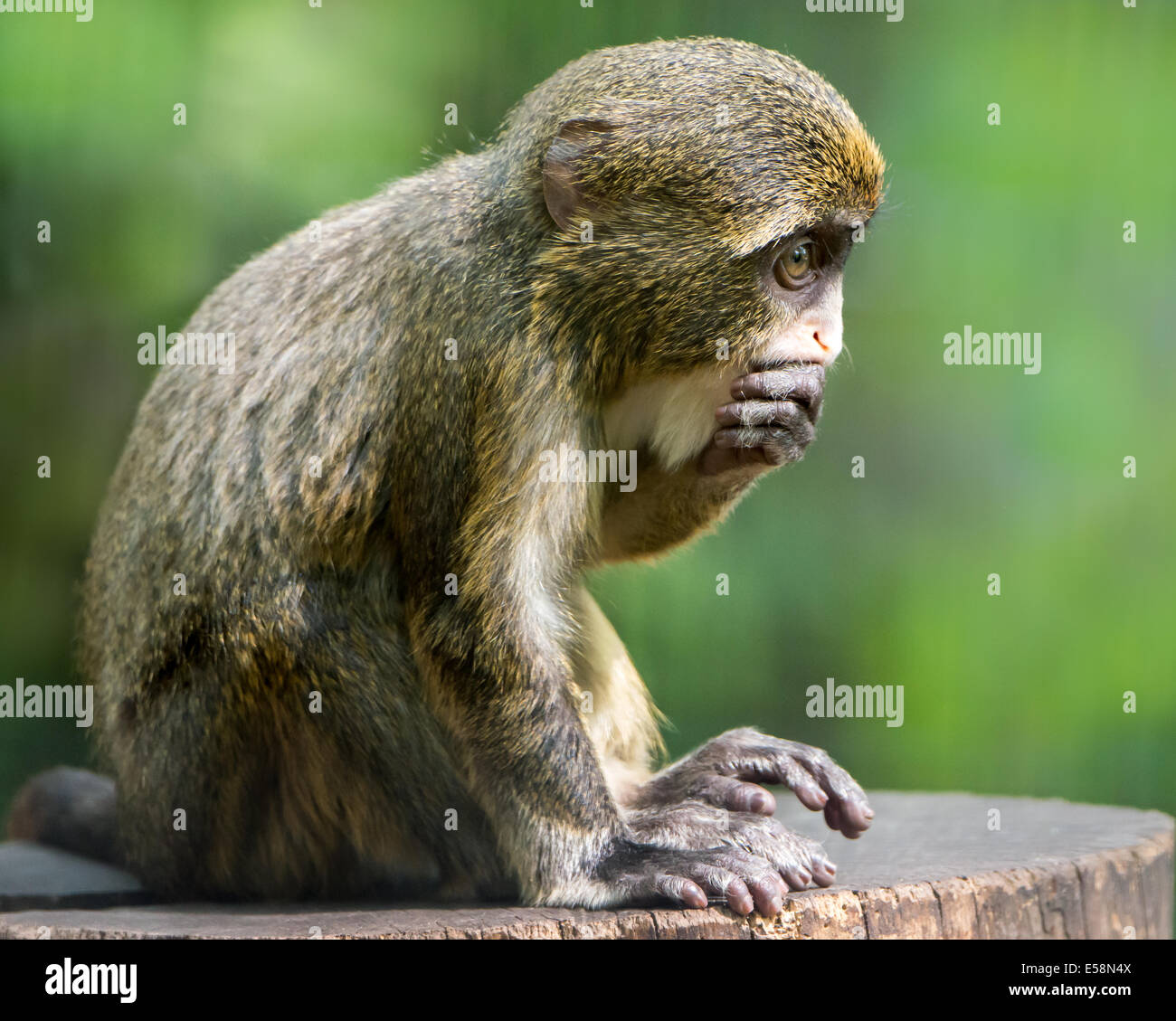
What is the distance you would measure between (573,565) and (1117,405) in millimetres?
5074

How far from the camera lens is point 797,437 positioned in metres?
4.36

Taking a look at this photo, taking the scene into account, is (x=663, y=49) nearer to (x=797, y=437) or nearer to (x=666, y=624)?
(x=797, y=437)

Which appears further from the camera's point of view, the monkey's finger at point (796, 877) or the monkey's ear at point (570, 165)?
the monkey's ear at point (570, 165)

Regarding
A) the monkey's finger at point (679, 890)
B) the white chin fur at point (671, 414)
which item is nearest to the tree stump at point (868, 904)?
the monkey's finger at point (679, 890)

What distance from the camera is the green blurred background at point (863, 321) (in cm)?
754

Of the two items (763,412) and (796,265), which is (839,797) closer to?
(763,412)

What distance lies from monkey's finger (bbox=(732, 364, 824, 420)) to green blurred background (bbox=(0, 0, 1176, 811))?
2.91 metres

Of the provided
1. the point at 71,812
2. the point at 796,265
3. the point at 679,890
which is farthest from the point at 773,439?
the point at 71,812

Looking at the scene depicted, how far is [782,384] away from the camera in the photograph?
4.21m

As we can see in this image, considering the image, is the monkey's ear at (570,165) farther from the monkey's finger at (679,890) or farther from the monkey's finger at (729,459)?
the monkey's finger at (679,890)

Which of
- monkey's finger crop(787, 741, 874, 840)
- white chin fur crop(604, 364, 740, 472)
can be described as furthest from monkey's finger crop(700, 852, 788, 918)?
white chin fur crop(604, 364, 740, 472)

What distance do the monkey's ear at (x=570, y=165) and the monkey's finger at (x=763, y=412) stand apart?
80cm

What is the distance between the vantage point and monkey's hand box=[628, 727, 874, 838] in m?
4.48
